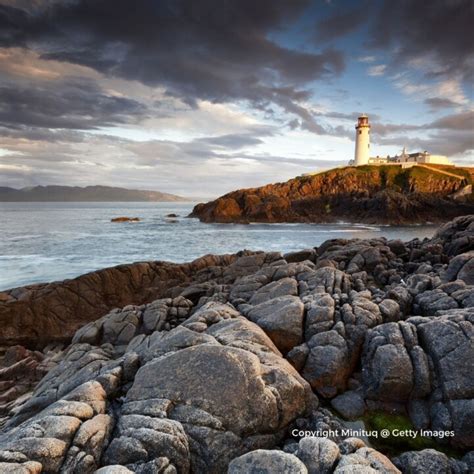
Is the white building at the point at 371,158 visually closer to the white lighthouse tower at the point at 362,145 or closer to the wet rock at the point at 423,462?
the white lighthouse tower at the point at 362,145

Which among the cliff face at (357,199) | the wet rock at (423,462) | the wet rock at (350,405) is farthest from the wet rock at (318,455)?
the cliff face at (357,199)

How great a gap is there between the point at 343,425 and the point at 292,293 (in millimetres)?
8622

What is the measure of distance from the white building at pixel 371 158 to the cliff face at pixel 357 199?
34.8ft

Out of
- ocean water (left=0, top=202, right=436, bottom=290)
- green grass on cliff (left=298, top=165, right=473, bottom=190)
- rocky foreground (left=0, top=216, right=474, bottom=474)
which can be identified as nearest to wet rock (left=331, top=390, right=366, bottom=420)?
rocky foreground (left=0, top=216, right=474, bottom=474)

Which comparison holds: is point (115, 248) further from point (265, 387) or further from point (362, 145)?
point (362, 145)

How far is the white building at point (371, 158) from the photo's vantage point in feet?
516

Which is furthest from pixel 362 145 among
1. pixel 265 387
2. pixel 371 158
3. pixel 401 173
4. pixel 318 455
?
pixel 318 455

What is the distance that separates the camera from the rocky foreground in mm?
8594

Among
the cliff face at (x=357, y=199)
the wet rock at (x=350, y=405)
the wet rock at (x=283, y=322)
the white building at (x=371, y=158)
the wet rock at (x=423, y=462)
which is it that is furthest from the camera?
the white building at (x=371, y=158)

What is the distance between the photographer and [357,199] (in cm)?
12119

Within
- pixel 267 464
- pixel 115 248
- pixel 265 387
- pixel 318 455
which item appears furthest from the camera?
pixel 115 248

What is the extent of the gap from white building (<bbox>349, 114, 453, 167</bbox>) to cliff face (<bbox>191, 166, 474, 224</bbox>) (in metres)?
10.6

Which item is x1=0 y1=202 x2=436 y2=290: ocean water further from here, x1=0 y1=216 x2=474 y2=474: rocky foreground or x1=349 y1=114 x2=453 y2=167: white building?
x1=349 y1=114 x2=453 y2=167: white building

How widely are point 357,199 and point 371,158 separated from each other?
57399 mm
